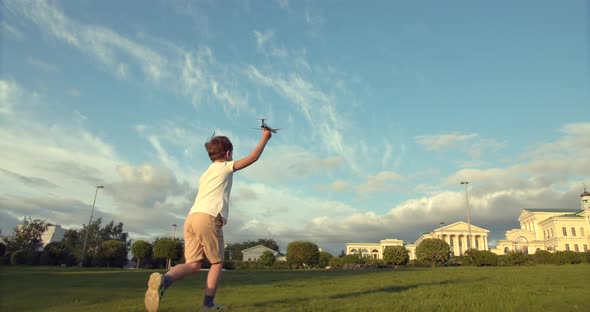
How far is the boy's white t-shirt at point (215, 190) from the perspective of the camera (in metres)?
4.41

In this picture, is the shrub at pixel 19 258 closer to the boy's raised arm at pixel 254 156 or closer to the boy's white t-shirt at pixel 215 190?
the boy's white t-shirt at pixel 215 190

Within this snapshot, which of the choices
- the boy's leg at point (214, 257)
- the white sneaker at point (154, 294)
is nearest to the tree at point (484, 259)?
the boy's leg at point (214, 257)

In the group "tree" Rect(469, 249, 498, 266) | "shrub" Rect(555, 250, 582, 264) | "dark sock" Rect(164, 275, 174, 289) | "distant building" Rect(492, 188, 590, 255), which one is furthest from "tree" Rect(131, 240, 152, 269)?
"distant building" Rect(492, 188, 590, 255)

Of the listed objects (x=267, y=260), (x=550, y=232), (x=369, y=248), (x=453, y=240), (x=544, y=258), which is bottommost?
(x=267, y=260)

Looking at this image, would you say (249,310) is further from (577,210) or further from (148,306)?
(577,210)

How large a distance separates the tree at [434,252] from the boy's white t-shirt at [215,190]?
1677 inches

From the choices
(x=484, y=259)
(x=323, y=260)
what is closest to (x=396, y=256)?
(x=484, y=259)

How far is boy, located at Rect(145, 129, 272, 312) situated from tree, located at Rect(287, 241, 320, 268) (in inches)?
1860

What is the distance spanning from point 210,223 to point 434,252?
1687 inches

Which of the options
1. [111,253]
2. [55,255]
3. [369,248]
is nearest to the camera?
[55,255]

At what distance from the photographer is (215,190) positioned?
4504 mm

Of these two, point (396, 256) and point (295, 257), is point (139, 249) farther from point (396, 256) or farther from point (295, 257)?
point (396, 256)

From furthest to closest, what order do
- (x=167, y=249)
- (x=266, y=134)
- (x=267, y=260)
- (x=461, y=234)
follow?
(x=461, y=234) < (x=267, y=260) < (x=167, y=249) < (x=266, y=134)

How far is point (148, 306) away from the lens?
388 cm
